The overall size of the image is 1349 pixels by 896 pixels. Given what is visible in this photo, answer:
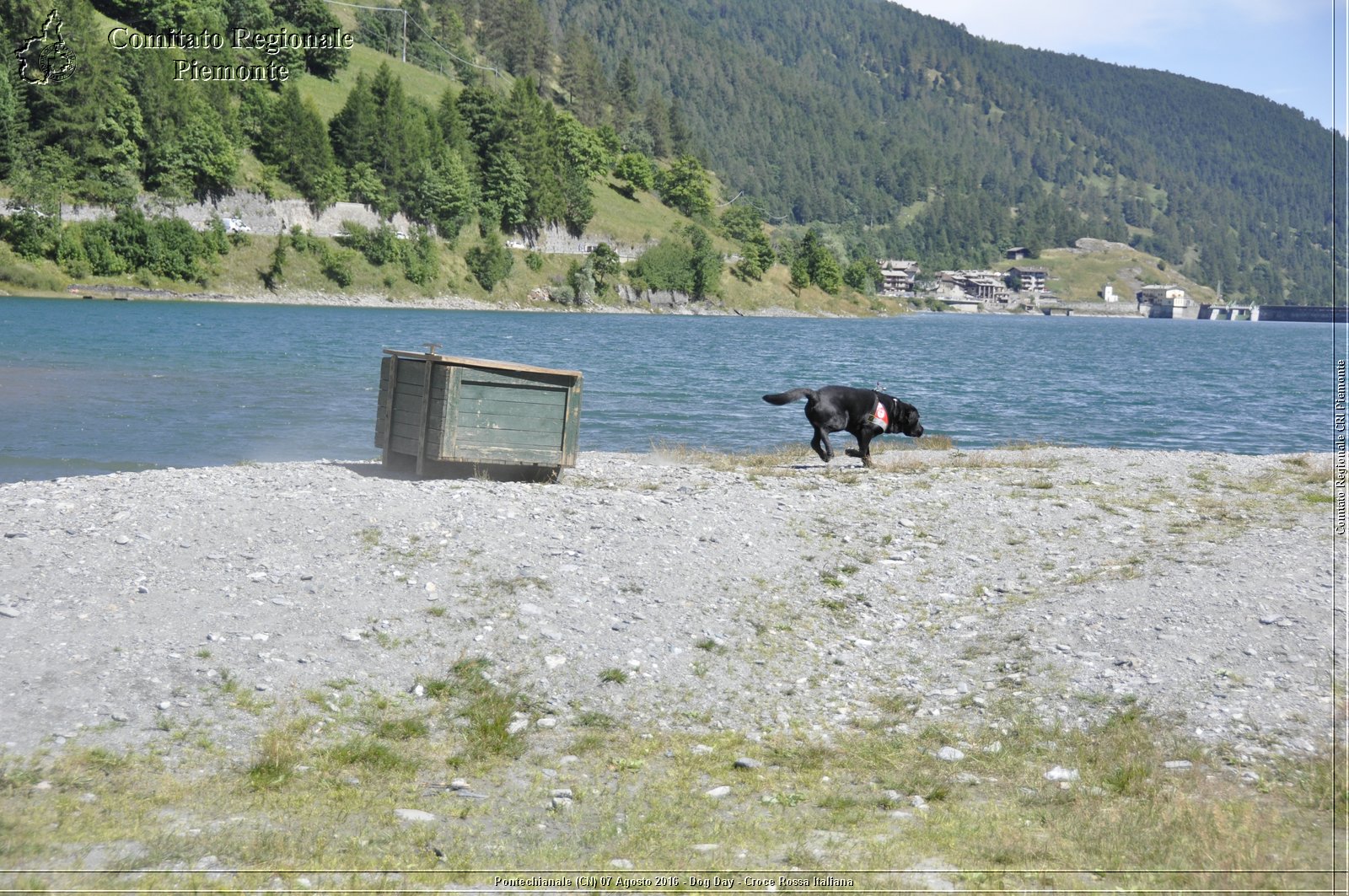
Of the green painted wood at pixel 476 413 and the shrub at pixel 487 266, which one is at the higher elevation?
the shrub at pixel 487 266

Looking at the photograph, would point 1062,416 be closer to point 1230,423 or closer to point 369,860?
point 1230,423

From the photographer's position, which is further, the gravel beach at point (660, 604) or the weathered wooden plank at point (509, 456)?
the weathered wooden plank at point (509, 456)

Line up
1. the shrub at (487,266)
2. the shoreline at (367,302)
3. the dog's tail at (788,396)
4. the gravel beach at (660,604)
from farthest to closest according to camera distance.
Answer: the shrub at (487,266) < the shoreline at (367,302) < the dog's tail at (788,396) < the gravel beach at (660,604)

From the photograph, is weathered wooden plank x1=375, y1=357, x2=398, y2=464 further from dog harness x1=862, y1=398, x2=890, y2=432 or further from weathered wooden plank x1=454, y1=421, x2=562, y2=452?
dog harness x1=862, y1=398, x2=890, y2=432

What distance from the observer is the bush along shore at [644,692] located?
291 inches

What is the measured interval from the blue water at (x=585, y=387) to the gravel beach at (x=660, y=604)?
6.25 metres

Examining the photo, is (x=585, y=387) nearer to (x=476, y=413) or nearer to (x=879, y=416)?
(x=879, y=416)

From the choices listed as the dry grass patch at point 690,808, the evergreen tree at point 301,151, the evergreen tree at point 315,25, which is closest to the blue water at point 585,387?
the dry grass patch at point 690,808

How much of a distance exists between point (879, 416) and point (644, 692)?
13592 millimetres

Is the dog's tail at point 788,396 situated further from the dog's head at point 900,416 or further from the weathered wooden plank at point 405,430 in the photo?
the weathered wooden plank at point 405,430

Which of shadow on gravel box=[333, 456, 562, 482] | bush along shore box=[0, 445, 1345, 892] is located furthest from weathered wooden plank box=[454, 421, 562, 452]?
bush along shore box=[0, 445, 1345, 892]

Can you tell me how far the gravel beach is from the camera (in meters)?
10.4

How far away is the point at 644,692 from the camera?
35.5 ft

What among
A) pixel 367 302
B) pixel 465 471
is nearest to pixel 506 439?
pixel 465 471
